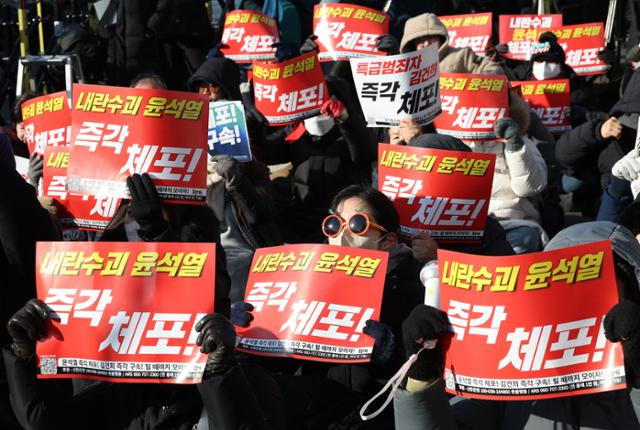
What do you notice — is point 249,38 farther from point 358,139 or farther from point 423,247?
point 423,247

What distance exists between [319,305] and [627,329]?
1165 millimetres

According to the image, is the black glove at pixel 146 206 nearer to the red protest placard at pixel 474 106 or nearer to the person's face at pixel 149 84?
the person's face at pixel 149 84

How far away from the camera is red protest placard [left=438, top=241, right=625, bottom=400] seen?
3.22 metres

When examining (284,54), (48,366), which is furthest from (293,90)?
(48,366)

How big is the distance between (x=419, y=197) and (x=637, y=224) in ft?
3.59

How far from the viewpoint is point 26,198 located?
393 centimetres

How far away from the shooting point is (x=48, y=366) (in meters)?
3.66

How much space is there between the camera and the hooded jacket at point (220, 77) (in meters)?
7.43

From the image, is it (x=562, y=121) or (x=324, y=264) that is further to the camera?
(x=562, y=121)

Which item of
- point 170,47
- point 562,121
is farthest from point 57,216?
point 170,47

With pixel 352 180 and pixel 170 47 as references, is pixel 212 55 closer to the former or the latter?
pixel 170 47

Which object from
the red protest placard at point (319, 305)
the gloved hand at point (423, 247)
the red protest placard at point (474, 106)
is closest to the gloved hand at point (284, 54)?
the red protest placard at point (474, 106)

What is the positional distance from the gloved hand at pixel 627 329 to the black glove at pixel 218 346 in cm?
110

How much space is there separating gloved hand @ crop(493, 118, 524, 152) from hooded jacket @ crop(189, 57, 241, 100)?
203cm
